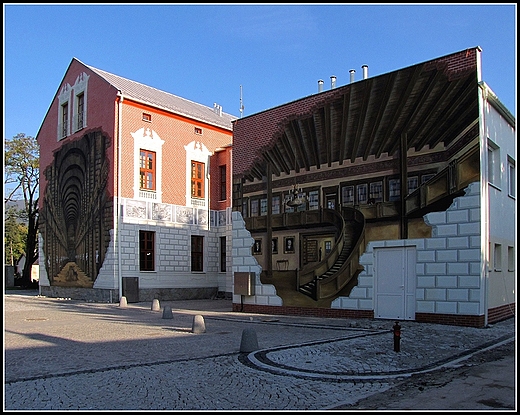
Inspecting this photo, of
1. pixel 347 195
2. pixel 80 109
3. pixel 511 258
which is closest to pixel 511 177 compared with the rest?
pixel 511 258

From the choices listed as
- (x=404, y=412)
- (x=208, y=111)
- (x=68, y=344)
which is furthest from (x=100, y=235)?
(x=404, y=412)

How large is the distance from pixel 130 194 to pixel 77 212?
4414mm

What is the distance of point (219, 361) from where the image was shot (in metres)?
9.93

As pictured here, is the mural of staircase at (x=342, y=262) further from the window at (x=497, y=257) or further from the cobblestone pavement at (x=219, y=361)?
the window at (x=497, y=257)

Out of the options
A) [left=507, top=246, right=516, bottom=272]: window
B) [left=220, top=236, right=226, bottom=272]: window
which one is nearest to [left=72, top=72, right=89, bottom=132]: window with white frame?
[left=220, top=236, right=226, bottom=272]: window

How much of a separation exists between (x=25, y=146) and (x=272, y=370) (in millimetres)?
40379

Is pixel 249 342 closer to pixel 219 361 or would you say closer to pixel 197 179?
pixel 219 361

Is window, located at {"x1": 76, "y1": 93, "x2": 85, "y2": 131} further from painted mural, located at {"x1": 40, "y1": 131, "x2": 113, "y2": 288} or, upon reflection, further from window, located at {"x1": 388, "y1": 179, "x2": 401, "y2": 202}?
window, located at {"x1": 388, "y1": 179, "x2": 401, "y2": 202}

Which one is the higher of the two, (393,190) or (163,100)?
(163,100)

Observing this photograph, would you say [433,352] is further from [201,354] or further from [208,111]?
[208,111]

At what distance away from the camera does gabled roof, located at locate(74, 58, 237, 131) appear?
96.1 feet

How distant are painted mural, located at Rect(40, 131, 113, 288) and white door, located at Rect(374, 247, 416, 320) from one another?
15.7 metres

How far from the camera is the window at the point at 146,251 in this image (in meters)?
28.4

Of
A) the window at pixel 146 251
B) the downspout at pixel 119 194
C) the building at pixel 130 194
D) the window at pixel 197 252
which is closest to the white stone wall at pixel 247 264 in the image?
the downspout at pixel 119 194
